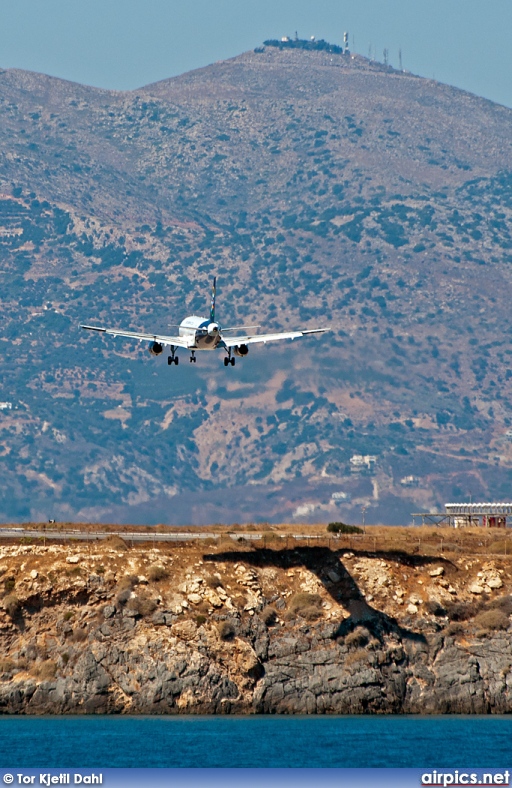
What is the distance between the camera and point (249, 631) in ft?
396

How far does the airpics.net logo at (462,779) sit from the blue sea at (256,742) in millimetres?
9479

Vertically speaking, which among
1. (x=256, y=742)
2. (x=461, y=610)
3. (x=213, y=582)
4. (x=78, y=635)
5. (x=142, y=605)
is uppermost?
(x=213, y=582)

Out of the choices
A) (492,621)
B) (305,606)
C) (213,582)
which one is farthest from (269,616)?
(492,621)

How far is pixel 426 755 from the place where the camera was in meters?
93.8

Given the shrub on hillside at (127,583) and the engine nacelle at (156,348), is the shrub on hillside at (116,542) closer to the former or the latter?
the shrub on hillside at (127,583)

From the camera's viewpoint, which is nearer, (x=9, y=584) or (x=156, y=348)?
(x=156, y=348)

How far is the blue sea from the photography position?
90875 mm

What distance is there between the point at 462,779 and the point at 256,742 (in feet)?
77.1

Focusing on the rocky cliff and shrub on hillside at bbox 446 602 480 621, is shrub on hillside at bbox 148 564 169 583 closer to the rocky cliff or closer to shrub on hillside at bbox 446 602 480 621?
the rocky cliff

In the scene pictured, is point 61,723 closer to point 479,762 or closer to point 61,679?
point 61,679

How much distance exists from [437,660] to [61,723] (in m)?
30.5

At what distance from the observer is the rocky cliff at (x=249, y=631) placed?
115125 mm

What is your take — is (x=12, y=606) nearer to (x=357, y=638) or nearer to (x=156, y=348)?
(x=156, y=348)

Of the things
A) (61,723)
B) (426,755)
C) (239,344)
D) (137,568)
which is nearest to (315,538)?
(137,568)
